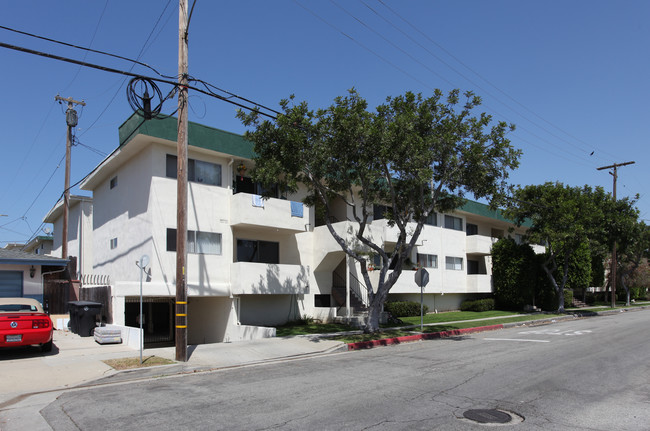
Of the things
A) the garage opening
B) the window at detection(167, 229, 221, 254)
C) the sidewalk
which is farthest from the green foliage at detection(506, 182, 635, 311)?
the garage opening

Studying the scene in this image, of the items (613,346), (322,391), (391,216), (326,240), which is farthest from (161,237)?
Answer: (613,346)

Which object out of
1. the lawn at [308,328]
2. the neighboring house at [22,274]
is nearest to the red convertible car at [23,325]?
the neighboring house at [22,274]

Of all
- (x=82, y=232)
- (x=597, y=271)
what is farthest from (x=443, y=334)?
(x=597, y=271)

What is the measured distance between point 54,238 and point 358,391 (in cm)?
3056

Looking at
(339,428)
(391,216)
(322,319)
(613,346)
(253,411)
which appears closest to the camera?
(339,428)

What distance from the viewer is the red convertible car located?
11.7 meters

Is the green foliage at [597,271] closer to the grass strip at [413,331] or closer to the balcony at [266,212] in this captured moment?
the grass strip at [413,331]

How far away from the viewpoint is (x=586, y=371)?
413 inches

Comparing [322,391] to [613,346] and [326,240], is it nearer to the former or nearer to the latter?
[613,346]

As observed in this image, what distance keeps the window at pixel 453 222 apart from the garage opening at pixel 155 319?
2029cm

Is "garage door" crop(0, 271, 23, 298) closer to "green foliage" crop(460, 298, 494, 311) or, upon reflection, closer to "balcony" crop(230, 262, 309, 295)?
"balcony" crop(230, 262, 309, 295)

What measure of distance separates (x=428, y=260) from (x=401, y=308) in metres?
6.03

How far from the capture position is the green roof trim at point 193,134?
17609mm

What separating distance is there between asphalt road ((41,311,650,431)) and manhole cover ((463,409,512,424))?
0.15 meters
